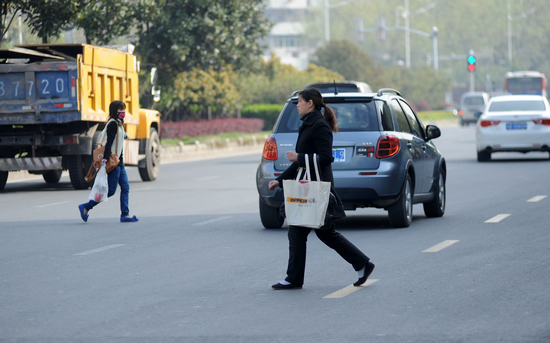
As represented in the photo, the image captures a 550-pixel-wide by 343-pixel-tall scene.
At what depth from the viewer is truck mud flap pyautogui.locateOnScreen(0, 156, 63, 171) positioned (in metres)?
17.8

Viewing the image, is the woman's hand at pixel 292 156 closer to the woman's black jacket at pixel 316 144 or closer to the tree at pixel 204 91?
the woman's black jacket at pixel 316 144

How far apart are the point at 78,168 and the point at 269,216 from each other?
7.49m

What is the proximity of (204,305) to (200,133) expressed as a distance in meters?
30.9

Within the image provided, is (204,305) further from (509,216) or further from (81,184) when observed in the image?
(81,184)

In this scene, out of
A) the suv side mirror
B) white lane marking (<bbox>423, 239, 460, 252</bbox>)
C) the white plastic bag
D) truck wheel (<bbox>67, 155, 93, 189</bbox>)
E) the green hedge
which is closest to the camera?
white lane marking (<bbox>423, 239, 460, 252</bbox>)

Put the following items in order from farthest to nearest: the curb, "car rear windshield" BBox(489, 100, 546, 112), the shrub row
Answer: the shrub row < the curb < "car rear windshield" BBox(489, 100, 546, 112)

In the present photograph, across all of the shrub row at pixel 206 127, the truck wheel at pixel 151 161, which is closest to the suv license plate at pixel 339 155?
the truck wheel at pixel 151 161

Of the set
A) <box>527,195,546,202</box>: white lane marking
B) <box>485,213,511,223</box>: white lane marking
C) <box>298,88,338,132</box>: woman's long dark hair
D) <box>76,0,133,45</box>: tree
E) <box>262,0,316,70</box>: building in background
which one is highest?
<box>262,0,316,70</box>: building in background

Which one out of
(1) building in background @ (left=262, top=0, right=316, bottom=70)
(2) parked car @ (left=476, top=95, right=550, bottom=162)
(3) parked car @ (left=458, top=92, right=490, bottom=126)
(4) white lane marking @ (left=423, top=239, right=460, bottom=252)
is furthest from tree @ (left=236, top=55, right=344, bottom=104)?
(1) building in background @ (left=262, top=0, right=316, bottom=70)

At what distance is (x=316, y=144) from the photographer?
295 inches

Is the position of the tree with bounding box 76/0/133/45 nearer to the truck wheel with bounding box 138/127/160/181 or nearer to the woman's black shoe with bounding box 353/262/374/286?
the truck wheel with bounding box 138/127/160/181

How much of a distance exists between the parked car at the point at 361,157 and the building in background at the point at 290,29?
113859mm

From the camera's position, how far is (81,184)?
18.5m

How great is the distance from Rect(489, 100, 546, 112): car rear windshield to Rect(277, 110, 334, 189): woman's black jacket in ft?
60.9
